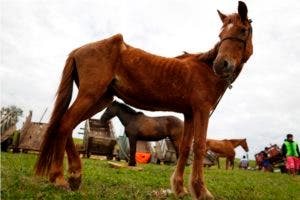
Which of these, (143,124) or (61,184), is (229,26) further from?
(143,124)

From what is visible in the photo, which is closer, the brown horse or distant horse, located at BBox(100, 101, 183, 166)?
the brown horse

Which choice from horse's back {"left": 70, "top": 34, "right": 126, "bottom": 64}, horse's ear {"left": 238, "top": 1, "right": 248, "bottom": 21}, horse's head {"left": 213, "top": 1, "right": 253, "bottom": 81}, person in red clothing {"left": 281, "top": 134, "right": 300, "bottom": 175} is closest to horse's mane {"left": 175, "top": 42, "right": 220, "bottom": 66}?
horse's head {"left": 213, "top": 1, "right": 253, "bottom": 81}

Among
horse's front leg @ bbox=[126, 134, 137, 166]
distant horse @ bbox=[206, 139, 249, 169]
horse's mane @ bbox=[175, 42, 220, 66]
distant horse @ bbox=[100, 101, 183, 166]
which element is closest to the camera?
horse's mane @ bbox=[175, 42, 220, 66]

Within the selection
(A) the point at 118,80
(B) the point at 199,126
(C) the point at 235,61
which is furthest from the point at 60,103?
(C) the point at 235,61

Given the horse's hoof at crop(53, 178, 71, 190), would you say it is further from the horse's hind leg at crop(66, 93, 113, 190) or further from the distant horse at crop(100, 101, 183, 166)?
the distant horse at crop(100, 101, 183, 166)

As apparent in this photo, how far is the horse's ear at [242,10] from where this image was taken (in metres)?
5.22

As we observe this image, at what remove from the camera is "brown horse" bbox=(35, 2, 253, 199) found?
4.89m

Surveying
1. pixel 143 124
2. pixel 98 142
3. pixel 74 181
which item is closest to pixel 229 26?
pixel 74 181

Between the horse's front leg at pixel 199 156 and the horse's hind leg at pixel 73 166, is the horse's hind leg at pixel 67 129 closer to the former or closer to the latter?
the horse's hind leg at pixel 73 166

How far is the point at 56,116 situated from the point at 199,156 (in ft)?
7.15

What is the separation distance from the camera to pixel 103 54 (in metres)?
5.28

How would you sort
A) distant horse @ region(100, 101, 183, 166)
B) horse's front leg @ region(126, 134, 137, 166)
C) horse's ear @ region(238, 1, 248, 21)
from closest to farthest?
horse's ear @ region(238, 1, 248, 21) < horse's front leg @ region(126, 134, 137, 166) < distant horse @ region(100, 101, 183, 166)

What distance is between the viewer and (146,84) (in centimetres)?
527

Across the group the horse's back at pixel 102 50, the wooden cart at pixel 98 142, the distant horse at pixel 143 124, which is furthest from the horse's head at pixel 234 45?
the wooden cart at pixel 98 142
